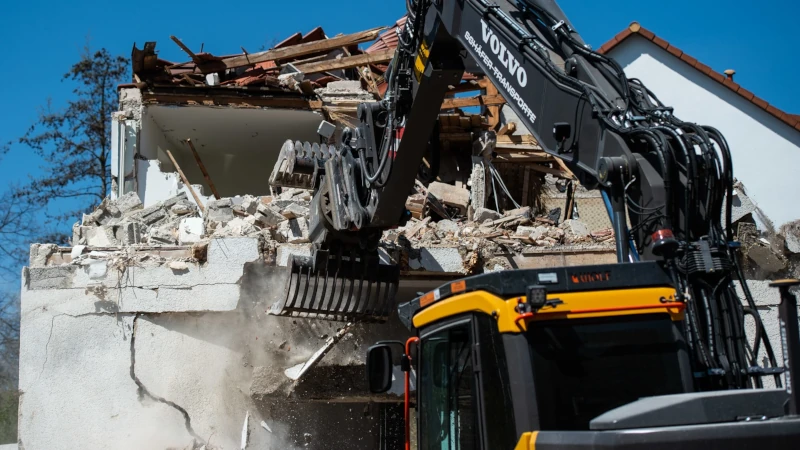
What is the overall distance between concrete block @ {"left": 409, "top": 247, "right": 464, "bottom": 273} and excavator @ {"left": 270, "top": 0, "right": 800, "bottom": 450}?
191 inches

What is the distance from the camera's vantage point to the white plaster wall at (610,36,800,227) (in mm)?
17891

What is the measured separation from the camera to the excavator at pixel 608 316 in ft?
10.7

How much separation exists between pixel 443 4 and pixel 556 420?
3.72m

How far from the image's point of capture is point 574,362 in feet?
11.8

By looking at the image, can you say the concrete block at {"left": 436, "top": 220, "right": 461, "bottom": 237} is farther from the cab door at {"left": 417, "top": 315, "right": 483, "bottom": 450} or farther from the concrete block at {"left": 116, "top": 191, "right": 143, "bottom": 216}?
the cab door at {"left": 417, "top": 315, "right": 483, "bottom": 450}

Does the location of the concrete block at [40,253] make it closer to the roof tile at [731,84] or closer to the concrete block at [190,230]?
the concrete block at [190,230]

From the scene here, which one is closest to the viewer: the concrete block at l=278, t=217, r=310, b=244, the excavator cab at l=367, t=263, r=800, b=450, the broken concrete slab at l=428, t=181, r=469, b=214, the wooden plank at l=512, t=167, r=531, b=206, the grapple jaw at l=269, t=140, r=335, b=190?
the excavator cab at l=367, t=263, r=800, b=450

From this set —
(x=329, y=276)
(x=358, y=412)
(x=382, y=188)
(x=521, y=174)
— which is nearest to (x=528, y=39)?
(x=382, y=188)

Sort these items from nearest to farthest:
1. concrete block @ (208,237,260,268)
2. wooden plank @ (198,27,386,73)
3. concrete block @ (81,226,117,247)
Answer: concrete block @ (208,237,260,268) → concrete block @ (81,226,117,247) → wooden plank @ (198,27,386,73)

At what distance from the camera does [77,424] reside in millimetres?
9680

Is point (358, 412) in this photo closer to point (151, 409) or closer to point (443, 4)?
point (151, 409)

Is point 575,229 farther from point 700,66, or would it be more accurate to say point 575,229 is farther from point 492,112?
point 700,66

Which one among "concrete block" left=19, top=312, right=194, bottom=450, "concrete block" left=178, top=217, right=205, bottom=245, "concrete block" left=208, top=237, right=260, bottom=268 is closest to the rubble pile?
"concrete block" left=178, top=217, right=205, bottom=245

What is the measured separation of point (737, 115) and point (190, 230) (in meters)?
→ 12.9
